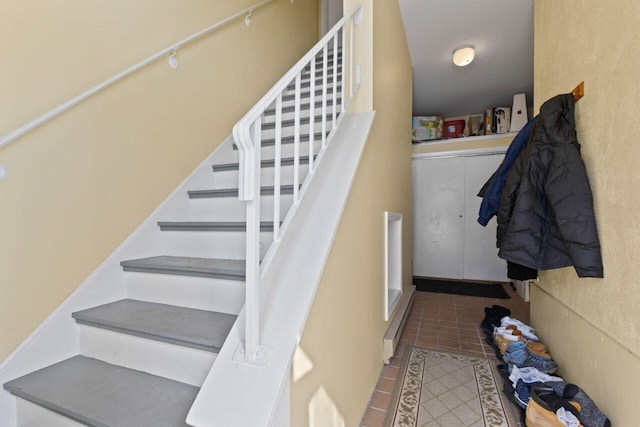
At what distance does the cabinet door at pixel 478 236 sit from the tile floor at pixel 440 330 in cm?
44

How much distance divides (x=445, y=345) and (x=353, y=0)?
250 cm

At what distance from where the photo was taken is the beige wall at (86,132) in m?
1.13

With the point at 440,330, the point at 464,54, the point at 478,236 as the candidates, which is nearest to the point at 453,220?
the point at 478,236

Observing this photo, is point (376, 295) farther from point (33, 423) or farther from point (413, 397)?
point (33, 423)

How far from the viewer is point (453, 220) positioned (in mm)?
4238

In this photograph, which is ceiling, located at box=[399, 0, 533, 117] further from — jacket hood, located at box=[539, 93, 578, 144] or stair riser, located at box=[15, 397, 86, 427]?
stair riser, located at box=[15, 397, 86, 427]

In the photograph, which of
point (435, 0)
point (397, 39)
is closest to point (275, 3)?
point (397, 39)

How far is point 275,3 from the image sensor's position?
2717mm

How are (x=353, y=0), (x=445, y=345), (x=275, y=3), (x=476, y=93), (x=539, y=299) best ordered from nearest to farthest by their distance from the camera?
(x=353, y=0)
(x=539, y=299)
(x=445, y=345)
(x=275, y=3)
(x=476, y=93)

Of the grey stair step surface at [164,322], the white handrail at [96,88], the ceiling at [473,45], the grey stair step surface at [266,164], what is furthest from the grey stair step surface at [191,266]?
the ceiling at [473,45]

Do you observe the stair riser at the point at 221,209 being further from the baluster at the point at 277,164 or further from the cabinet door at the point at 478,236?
the cabinet door at the point at 478,236

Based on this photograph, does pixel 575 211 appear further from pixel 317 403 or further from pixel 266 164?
pixel 266 164

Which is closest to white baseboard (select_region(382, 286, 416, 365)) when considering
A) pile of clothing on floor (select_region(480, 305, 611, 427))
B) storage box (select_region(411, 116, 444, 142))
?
pile of clothing on floor (select_region(480, 305, 611, 427))

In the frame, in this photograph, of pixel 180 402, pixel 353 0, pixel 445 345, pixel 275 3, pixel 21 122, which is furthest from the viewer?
pixel 275 3
